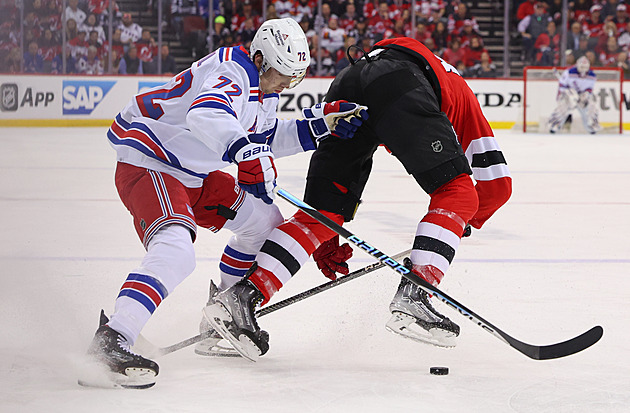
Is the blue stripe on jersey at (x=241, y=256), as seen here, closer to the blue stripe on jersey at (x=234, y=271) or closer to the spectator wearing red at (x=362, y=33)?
the blue stripe on jersey at (x=234, y=271)

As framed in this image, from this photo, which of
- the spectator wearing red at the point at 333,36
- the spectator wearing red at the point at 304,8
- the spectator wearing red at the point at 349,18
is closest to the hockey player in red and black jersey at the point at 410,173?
the spectator wearing red at the point at 333,36

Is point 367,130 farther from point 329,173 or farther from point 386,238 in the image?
point 386,238

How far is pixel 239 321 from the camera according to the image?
2.15m

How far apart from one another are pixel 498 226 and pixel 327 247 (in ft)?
6.81

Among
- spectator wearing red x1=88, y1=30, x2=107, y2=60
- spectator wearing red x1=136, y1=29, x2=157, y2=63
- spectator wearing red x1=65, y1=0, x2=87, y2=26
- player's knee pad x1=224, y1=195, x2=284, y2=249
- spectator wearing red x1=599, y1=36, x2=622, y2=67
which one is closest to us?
player's knee pad x1=224, y1=195, x2=284, y2=249

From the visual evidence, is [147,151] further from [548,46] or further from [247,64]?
[548,46]

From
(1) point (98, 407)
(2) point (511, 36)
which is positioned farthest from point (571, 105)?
(1) point (98, 407)

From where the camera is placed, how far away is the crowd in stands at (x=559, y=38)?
11883 millimetres

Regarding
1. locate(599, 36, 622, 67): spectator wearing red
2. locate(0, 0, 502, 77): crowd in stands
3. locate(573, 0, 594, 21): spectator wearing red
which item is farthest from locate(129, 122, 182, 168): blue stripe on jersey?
locate(573, 0, 594, 21): spectator wearing red

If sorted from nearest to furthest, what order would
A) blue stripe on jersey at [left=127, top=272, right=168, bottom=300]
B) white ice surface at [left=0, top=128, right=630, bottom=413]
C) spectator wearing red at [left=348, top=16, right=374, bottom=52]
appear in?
1. white ice surface at [left=0, top=128, right=630, bottom=413]
2. blue stripe on jersey at [left=127, top=272, right=168, bottom=300]
3. spectator wearing red at [left=348, top=16, right=374, bottom=52]

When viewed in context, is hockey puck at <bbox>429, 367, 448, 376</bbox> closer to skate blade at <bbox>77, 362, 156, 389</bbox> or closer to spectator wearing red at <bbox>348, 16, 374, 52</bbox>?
skate blade at <bbox>77, 362, 156, 389</bbox>

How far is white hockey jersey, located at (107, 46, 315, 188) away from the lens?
2047 mm

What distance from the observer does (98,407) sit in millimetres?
1786

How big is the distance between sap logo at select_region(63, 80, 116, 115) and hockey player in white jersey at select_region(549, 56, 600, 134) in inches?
221
